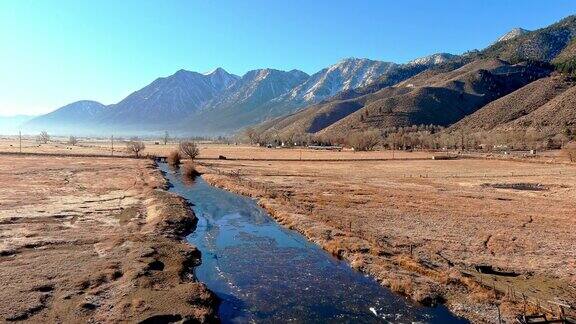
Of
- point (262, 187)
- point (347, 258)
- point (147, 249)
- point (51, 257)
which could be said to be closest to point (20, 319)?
point (51, 257)

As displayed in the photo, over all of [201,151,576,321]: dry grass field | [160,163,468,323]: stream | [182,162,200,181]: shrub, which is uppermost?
[182,162,200,181]: shrub

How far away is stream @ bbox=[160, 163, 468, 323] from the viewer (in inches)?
981

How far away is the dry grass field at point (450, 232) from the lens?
28500 mm

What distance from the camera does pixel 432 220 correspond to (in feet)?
161

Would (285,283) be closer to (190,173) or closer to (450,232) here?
(450,232)

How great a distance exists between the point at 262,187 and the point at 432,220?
34525mm

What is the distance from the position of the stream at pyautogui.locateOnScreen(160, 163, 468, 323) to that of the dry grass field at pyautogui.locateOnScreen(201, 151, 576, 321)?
182cm

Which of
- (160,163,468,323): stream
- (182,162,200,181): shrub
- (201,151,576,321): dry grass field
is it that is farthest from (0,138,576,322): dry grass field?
(182,162,200,181): shrub

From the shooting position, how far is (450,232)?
43344mm

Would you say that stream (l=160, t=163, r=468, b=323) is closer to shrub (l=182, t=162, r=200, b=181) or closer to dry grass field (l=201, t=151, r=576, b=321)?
dry grass field (l=201, t=151, r=576, b=321)

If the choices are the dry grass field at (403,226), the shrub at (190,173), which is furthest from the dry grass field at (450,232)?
the shrub at (190,173)

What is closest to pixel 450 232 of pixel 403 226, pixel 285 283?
pixel 403 226

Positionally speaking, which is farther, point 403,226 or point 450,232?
point 403,226

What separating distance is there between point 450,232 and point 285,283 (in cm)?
2114
